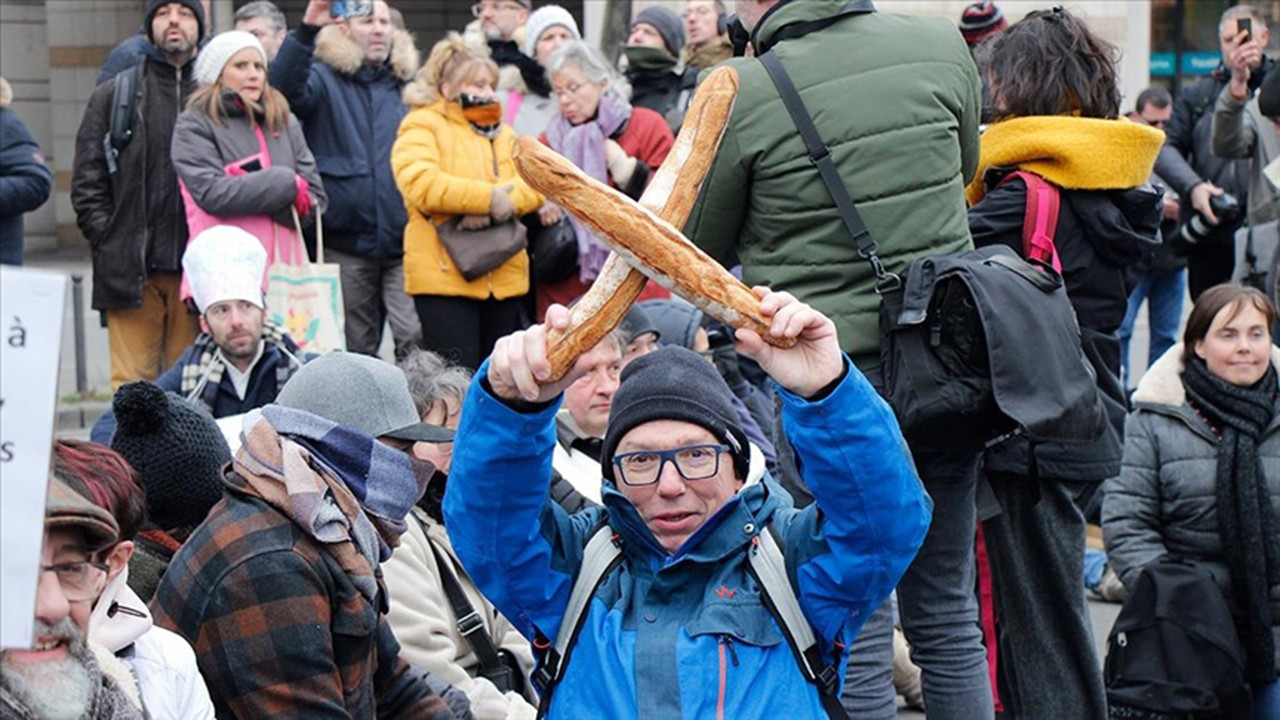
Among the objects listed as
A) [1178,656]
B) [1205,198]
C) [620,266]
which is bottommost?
[1205,198]

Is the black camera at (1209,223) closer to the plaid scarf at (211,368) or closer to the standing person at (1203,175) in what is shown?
the standing person at (1203,175)

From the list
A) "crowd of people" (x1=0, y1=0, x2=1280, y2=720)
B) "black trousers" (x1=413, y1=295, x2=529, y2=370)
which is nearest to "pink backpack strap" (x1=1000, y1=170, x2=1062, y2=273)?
"crowd of people" (x1=0, y1=0, x2=1280, y2=720)

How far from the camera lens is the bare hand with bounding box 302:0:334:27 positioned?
852cm

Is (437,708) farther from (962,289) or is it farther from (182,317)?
(182,317)

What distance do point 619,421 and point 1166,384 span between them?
120 inches

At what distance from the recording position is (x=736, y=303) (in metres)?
3.21

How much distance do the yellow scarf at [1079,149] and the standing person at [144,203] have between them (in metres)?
4.25

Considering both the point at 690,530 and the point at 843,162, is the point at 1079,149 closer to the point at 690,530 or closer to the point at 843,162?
the point at 843,162

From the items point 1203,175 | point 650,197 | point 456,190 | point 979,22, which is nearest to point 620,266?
point 650,197

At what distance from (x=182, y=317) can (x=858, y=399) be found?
19.0ft

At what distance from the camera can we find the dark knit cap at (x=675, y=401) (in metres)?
3.56

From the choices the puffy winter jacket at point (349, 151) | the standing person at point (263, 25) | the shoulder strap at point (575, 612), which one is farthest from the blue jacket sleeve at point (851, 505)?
the standing person at point (263, 25)

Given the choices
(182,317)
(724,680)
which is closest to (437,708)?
(724,680)

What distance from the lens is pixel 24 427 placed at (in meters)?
2.40
